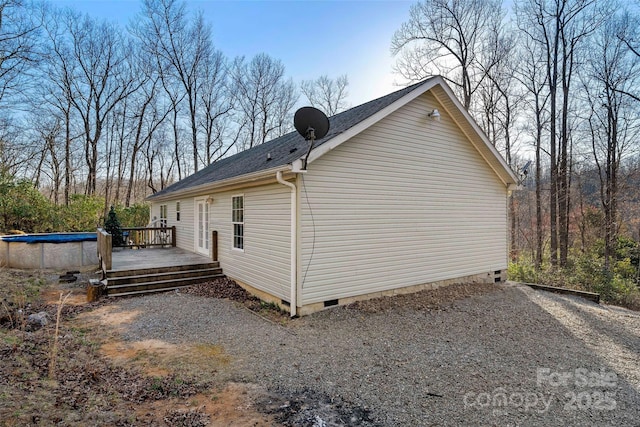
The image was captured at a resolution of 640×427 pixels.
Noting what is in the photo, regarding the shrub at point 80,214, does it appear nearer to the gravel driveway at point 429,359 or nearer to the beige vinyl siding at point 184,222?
the beige vinyl siding at point 184,222

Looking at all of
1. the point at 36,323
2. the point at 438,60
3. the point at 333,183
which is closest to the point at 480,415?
the point at 333,183

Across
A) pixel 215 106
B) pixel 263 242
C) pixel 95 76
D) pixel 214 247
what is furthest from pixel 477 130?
pixel 95 76

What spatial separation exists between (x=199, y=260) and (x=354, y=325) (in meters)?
5.51

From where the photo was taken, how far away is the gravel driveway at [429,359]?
335cm

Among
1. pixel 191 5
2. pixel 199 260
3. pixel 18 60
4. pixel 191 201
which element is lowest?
pixel 199 260

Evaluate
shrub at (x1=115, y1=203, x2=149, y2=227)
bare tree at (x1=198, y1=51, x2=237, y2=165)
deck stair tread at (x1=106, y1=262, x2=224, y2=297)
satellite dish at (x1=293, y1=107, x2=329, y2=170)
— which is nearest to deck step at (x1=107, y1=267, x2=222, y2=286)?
deck stair tread at (x1=106, y1=262, x2=224, y2=297)

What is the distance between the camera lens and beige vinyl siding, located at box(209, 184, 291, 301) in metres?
6.48

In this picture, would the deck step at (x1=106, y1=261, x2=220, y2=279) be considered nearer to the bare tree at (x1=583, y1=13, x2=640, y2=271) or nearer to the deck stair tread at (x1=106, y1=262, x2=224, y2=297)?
the deck stair tread at (x1=106, y1=262, x2=224, y2=297)

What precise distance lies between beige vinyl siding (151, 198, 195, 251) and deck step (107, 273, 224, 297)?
3.20 m

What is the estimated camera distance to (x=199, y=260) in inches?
376

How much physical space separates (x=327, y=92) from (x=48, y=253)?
20754 millimetres

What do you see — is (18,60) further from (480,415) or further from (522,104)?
(522,104)

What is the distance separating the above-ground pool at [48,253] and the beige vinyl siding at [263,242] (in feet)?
19.1

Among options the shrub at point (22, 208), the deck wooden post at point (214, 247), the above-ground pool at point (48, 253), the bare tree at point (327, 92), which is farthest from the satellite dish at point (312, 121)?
the bare tree at point (327, 92)
